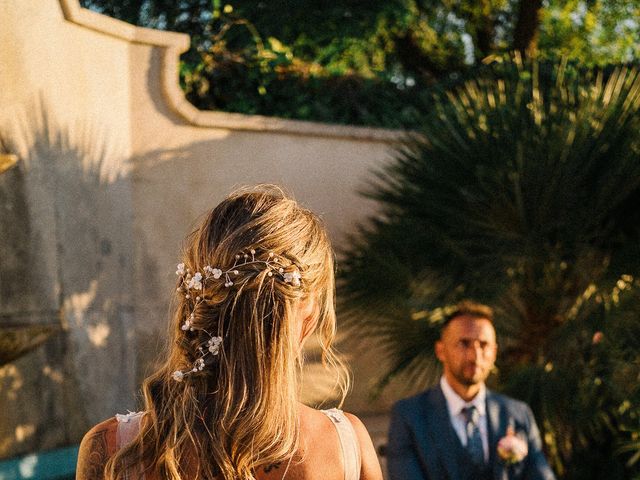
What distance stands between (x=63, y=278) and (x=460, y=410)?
376 cm

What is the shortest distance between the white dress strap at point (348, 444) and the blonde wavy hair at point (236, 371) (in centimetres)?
11

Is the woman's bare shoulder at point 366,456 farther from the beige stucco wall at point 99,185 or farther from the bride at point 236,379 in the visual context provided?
the beige stucco wall at point 99,185

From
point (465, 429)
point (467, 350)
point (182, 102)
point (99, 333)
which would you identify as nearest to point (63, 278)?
point (99, 333)

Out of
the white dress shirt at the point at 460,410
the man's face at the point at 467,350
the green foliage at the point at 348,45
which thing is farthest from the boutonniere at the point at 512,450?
the green foliage at the point at 348,45

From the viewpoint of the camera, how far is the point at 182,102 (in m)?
7.75

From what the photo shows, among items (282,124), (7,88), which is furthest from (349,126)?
(7,88)

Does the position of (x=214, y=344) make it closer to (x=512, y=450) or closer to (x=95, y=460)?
(x=95, y=460)

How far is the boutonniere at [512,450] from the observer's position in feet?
12.9

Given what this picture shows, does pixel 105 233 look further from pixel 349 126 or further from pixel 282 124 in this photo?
pixel 349 126

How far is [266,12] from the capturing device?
10.7 m

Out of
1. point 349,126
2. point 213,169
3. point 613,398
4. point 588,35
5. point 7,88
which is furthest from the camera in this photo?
point 588,35

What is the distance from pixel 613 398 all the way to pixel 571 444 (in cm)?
64

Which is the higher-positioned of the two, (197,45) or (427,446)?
(197,45)

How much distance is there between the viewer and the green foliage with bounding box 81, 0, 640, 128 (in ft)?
29.1
